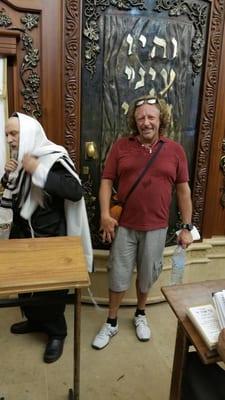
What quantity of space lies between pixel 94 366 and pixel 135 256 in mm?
613

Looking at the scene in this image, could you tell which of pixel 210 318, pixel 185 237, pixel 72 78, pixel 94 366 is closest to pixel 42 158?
pixel 72 78

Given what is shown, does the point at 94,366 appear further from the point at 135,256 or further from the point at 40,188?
the point at 40,188

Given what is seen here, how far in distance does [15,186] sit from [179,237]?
0.90 metres

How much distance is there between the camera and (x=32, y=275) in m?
→ 1.27

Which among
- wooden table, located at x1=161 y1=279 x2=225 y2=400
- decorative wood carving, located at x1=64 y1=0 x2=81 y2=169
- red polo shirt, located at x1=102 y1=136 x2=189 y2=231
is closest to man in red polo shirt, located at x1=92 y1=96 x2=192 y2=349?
red polo shirt, located at x1=102 y1=136 x2=189 y2=231

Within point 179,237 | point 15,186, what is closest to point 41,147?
point 15,186

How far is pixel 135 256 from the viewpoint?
79.6 inches

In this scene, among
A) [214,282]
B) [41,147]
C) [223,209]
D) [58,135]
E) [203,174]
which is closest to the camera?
[214,282]

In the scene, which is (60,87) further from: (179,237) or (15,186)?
(179,237)

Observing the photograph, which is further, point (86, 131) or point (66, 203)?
point (86, 131)

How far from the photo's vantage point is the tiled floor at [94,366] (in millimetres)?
1771

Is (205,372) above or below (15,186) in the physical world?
below

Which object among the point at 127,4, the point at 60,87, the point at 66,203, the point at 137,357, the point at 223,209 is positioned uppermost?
the point at 127,4

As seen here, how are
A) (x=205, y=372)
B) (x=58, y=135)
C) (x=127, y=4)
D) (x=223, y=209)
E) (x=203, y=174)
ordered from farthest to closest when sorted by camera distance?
1. (x=223, y=209)
2. (x=203, y=174)
3. (x=58, y=135)
4. (x=127, y=4)
5. (x=205, y=372)
